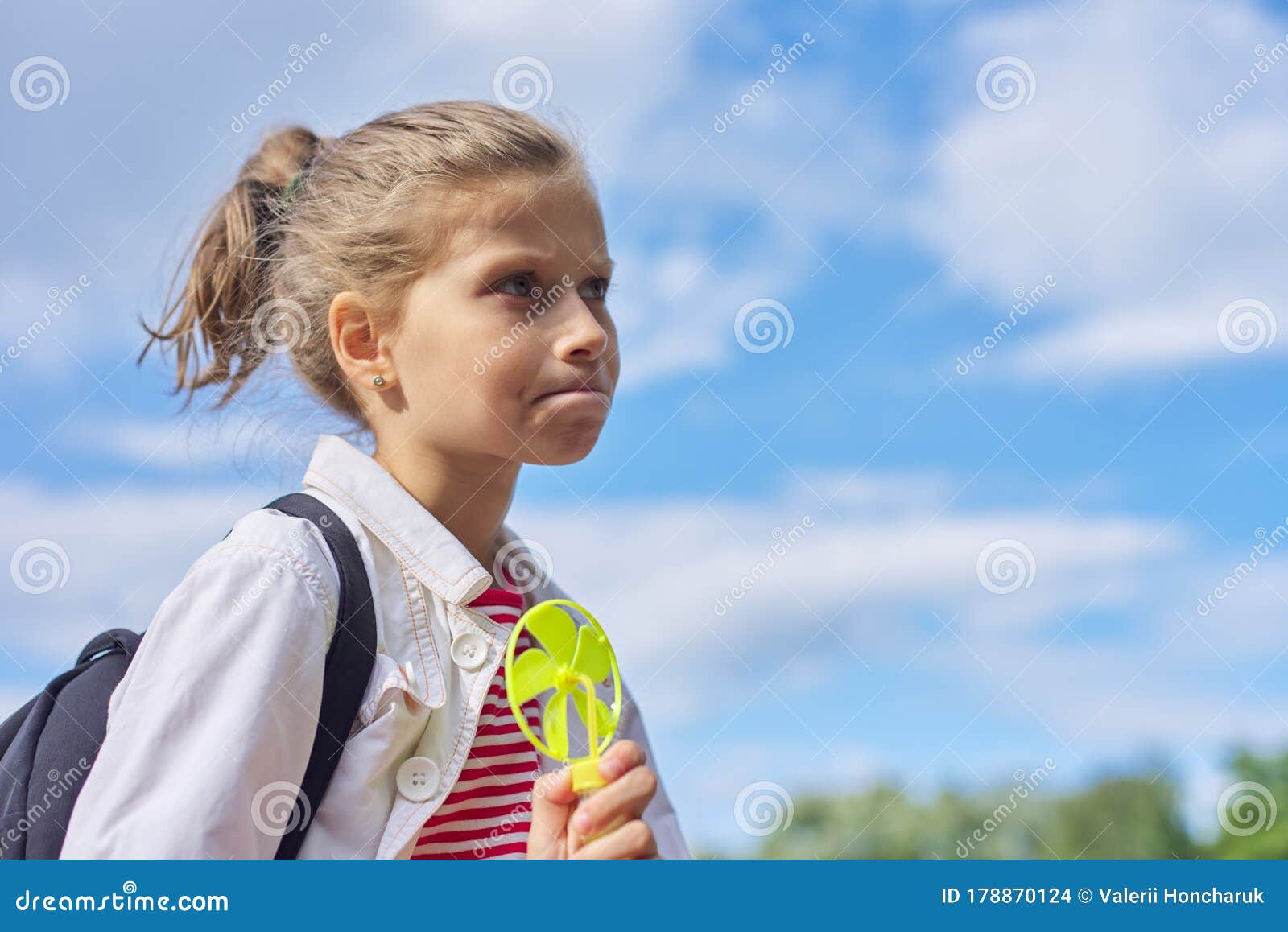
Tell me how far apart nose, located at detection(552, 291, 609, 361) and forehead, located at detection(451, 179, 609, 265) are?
0.47ft

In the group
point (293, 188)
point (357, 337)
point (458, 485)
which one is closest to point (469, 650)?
point (458, 485)

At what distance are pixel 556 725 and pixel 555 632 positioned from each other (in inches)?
6.5

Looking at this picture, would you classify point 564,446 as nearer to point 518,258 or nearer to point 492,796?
point 518,258

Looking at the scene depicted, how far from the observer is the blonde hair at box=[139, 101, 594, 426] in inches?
103

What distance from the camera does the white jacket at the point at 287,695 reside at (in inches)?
79.2

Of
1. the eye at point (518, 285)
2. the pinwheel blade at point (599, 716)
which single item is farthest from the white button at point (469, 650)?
the eye at point (518, 285)

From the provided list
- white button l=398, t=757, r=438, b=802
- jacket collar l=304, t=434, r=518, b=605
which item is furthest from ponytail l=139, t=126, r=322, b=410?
white button l=398, t=757, r=438, b=802

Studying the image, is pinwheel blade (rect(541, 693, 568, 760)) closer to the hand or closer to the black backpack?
the hand

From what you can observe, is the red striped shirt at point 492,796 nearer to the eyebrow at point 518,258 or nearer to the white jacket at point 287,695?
the white jacket at point 287,695

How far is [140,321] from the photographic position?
299 centimetres

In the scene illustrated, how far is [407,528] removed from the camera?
251 centimetres

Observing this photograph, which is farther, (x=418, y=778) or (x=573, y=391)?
(x=573, y=391)
